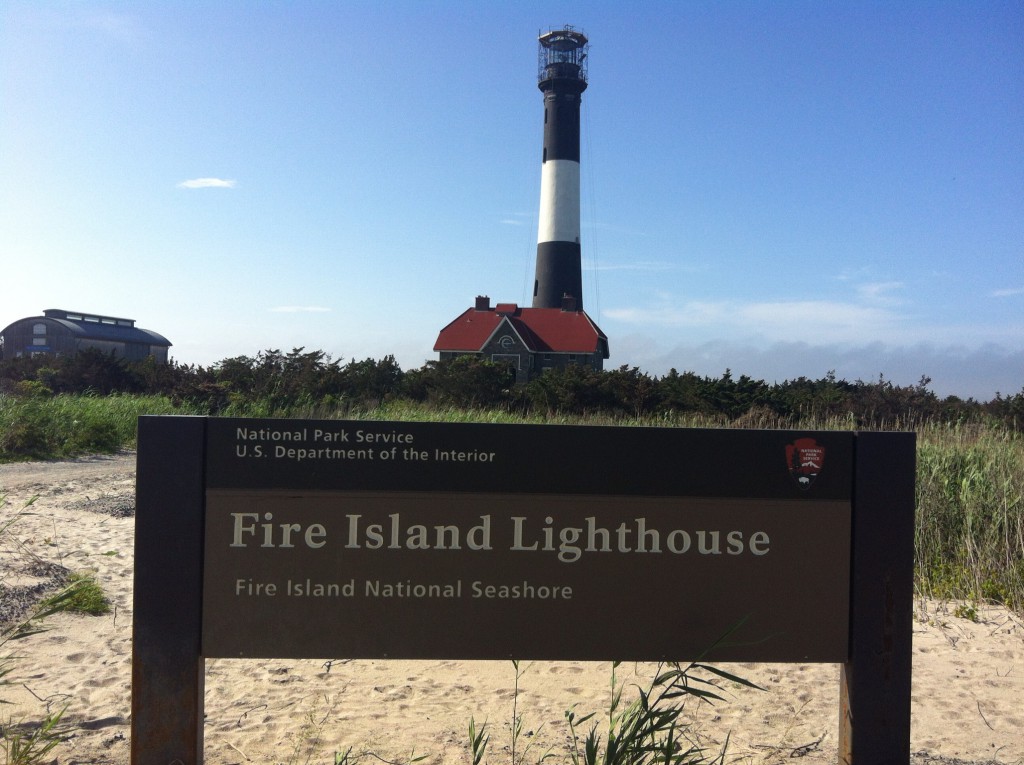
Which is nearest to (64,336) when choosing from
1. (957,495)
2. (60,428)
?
(60,428)

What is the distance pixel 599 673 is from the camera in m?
4.40

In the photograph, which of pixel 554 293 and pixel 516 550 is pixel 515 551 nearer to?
pixel 516 550

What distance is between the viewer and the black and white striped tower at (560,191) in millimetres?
38688

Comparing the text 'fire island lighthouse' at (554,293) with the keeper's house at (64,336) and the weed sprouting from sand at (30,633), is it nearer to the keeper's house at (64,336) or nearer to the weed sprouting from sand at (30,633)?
the keeper's house at (64,336)

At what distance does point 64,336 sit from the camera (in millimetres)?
46062

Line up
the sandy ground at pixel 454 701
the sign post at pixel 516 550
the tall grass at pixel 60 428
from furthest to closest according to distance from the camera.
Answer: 1. the tall grass at pixel 60 428
2. the sandy ground at pixel 454 701
3. the sign post at pixel 516 550

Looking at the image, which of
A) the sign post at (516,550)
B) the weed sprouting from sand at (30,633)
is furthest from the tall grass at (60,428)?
the sign post at (516,550)

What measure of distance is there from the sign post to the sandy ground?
2.53 ft

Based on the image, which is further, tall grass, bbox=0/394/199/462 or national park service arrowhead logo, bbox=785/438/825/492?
tall grass, bbox=0/394/199/462

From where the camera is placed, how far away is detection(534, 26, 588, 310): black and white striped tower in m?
38.7

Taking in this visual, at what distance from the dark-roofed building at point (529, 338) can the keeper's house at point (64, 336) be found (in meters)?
16.6

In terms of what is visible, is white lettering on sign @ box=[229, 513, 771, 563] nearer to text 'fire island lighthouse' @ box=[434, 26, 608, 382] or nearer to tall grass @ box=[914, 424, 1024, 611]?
tall grass @ box=[914, 424, 1024, 611]

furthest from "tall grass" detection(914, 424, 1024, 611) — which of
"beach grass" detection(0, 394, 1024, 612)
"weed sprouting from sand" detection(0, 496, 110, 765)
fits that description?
"weed sprouting from sand" detection(0, 496, 110, 765)

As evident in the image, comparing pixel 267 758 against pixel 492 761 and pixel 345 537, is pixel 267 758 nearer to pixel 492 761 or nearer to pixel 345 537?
pixel 492 761
